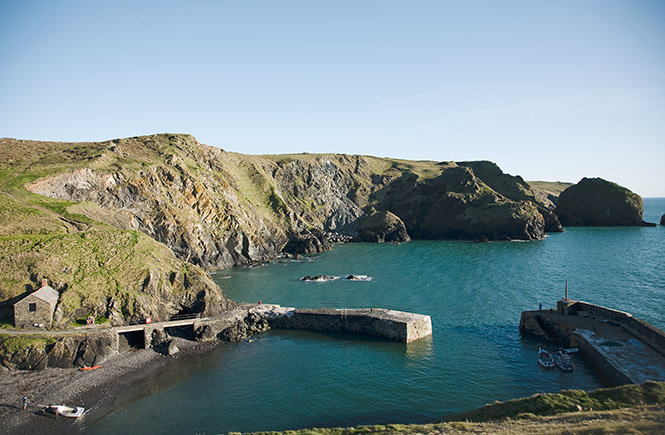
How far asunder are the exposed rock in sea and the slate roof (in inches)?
7270

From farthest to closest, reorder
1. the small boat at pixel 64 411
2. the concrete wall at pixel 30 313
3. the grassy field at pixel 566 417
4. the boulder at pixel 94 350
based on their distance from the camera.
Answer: the concrete wall at pixel 30 313, the boulder at pixel 94 350, the small boat at pixel 64 411, the grassy field at pixel 566 417

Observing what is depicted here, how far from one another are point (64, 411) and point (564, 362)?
44.6 metres

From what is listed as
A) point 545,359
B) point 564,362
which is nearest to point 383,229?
point 545,359

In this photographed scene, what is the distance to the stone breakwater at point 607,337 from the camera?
34812 millimetres

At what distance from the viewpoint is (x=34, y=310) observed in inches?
1671

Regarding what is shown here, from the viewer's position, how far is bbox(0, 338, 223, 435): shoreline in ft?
105

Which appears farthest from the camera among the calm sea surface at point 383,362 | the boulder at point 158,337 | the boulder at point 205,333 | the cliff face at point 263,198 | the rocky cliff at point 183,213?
the cliff face at point 263,198

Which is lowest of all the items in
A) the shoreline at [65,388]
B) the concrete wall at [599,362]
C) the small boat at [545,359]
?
the shoreline at [65,388]

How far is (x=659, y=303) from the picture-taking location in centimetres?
5778

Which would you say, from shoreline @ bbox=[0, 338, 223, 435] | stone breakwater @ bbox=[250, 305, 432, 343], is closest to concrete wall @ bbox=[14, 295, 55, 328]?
shoreline @ bbox=[0, 338, 223, 435]

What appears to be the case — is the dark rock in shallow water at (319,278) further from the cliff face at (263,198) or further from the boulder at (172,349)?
the boulder at (172,349)

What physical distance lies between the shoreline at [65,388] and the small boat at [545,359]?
38.2 meters

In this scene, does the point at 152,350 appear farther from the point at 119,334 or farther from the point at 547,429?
the point at 547,429

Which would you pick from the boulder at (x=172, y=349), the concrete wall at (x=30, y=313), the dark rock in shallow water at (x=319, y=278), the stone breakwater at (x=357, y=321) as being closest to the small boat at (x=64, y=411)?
the boulder at (x=172, y=349)
